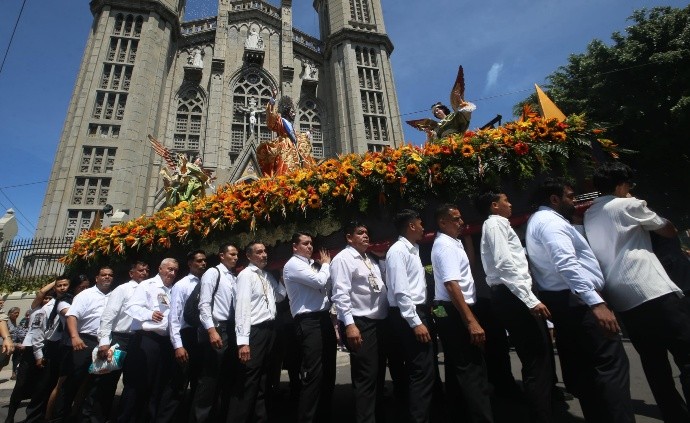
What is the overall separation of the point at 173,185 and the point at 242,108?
1548 centimetres

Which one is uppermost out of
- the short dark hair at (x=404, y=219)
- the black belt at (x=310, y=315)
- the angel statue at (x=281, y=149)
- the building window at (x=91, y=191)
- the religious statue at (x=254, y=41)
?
the religious statue at (x=254, y=41)

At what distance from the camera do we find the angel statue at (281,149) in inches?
307

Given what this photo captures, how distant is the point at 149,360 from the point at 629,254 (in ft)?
16.2

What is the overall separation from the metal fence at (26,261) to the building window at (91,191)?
10.8ft

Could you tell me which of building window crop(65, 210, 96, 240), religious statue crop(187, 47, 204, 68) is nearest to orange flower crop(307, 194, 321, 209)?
building window crop(65, 210, 96, 240)

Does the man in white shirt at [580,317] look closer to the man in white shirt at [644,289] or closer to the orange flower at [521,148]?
the man in white shirt at [644,289]

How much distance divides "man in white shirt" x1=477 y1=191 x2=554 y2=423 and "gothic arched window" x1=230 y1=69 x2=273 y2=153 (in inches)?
815

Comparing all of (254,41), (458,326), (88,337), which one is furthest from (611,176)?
(254,41)

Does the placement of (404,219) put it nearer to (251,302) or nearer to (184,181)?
(251,302)

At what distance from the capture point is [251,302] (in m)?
3.77

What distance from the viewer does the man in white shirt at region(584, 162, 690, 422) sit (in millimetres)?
2631

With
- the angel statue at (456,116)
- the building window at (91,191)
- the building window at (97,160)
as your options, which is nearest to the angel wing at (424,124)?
the angel statue at (456,116)

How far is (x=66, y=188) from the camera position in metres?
18.2

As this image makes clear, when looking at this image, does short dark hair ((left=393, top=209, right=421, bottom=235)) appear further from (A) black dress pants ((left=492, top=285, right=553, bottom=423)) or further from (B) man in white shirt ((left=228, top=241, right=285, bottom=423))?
A: (B) man in white shirt ((left=228, top=241, right=285, bottom=423))
